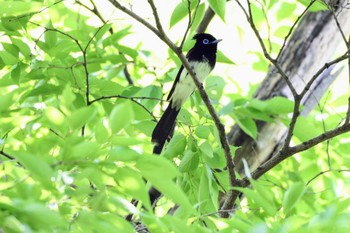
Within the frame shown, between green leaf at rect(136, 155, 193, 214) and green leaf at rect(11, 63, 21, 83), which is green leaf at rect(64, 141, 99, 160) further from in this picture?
green leaf at rect(11, 63, 21, 83)

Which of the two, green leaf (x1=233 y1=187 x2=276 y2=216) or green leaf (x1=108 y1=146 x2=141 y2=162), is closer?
green leaf (x1=108 y1=146 x2=141 y2=162)

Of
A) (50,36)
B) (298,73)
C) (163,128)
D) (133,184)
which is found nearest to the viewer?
(133,184)

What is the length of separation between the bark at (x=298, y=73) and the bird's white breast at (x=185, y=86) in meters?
0.37

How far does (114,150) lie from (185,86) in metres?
2.23

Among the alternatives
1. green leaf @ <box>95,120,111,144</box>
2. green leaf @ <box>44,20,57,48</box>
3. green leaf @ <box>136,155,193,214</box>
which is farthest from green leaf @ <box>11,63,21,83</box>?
green leaf @ <box>136,155,193,214</box>

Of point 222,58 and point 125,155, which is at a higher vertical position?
point 222,58

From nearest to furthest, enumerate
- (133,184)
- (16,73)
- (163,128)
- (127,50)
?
(133,184) → (16,73) → (163,128) → (127,50)

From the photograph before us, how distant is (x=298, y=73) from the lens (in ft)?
13.1

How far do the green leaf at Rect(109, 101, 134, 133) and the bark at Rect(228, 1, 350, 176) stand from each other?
2.29 meters

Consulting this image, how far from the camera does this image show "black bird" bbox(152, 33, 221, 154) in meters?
3.08

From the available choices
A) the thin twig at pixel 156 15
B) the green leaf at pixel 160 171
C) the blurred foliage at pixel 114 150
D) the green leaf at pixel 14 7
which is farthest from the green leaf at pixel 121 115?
the green leaf at pixel 14 7

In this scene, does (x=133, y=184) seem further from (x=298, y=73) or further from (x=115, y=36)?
(x=298, y=73)

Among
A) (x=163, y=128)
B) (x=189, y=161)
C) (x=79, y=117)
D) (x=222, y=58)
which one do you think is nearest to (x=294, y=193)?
(x=79, y=117)

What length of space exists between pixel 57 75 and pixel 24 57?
6.9 inches
